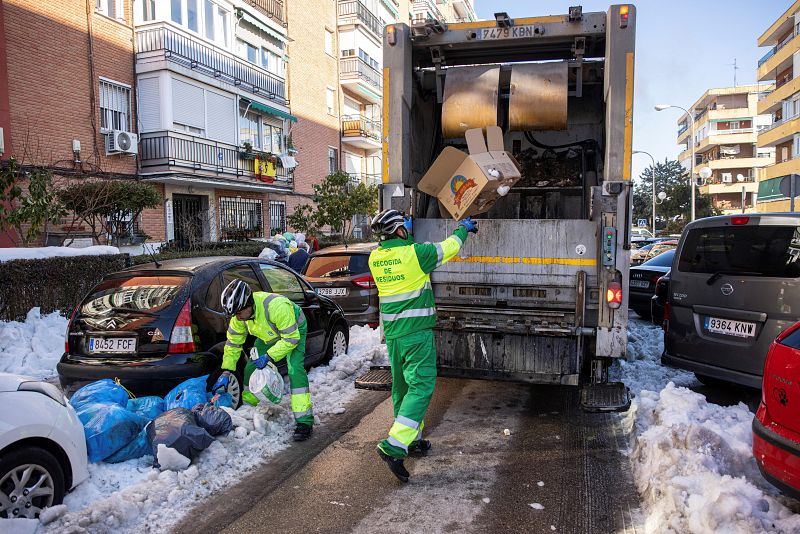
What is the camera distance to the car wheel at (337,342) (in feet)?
24.5

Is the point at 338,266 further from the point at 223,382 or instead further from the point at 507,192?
the point at 223,382

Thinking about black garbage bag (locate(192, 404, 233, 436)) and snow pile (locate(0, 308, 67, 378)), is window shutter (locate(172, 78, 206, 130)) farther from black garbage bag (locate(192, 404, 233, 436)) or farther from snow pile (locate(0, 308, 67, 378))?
black garbage bag (locate(192, 404, 233, 436))

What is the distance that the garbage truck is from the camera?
519cm

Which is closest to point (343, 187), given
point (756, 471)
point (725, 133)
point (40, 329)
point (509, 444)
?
point (40, 329)

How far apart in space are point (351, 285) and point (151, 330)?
4.33 meters

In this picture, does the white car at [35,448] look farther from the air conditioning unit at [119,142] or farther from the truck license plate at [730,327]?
the air conditioning unit at [119,142]

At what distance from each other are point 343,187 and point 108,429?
18.0m

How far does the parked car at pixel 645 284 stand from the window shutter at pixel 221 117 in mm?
14213

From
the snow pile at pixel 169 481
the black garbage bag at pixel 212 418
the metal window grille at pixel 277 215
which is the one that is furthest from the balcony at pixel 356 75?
the black garbage bag at pixel 212 418

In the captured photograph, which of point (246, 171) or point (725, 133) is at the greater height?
point (725, 133)

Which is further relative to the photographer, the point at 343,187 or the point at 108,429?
the point at 343,187

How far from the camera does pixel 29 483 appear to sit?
11.2ft

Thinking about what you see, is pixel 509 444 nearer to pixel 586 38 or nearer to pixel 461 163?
pixel 461 163

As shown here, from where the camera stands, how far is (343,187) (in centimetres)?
2178
